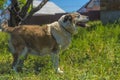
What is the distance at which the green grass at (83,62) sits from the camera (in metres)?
7.18

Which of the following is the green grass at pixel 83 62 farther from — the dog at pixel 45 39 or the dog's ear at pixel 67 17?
the dog's ear at pixel 67 17

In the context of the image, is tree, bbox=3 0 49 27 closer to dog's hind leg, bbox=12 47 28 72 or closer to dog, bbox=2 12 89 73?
dog's hind leg, bbox=12 47 28 72

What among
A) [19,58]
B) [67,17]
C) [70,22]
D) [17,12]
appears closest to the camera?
[67,17]

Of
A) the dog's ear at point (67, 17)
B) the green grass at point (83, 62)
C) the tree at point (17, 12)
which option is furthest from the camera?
the tree at point (17, 12)

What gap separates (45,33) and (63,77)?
3.32m

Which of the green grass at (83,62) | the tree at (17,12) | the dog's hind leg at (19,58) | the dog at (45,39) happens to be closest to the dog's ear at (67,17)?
the dog at (45,39)

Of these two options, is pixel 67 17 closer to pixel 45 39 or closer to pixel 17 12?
pixel 45 39

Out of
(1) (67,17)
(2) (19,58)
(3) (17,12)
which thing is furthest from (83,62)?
(3) (17,12)

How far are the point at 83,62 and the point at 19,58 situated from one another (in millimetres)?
1539

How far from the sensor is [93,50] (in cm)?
1130

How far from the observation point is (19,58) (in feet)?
33.3

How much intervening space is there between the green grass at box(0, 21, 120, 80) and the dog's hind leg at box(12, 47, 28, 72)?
15cm

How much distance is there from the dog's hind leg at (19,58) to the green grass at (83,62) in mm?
150

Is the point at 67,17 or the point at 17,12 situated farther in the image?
the point at 17,12
